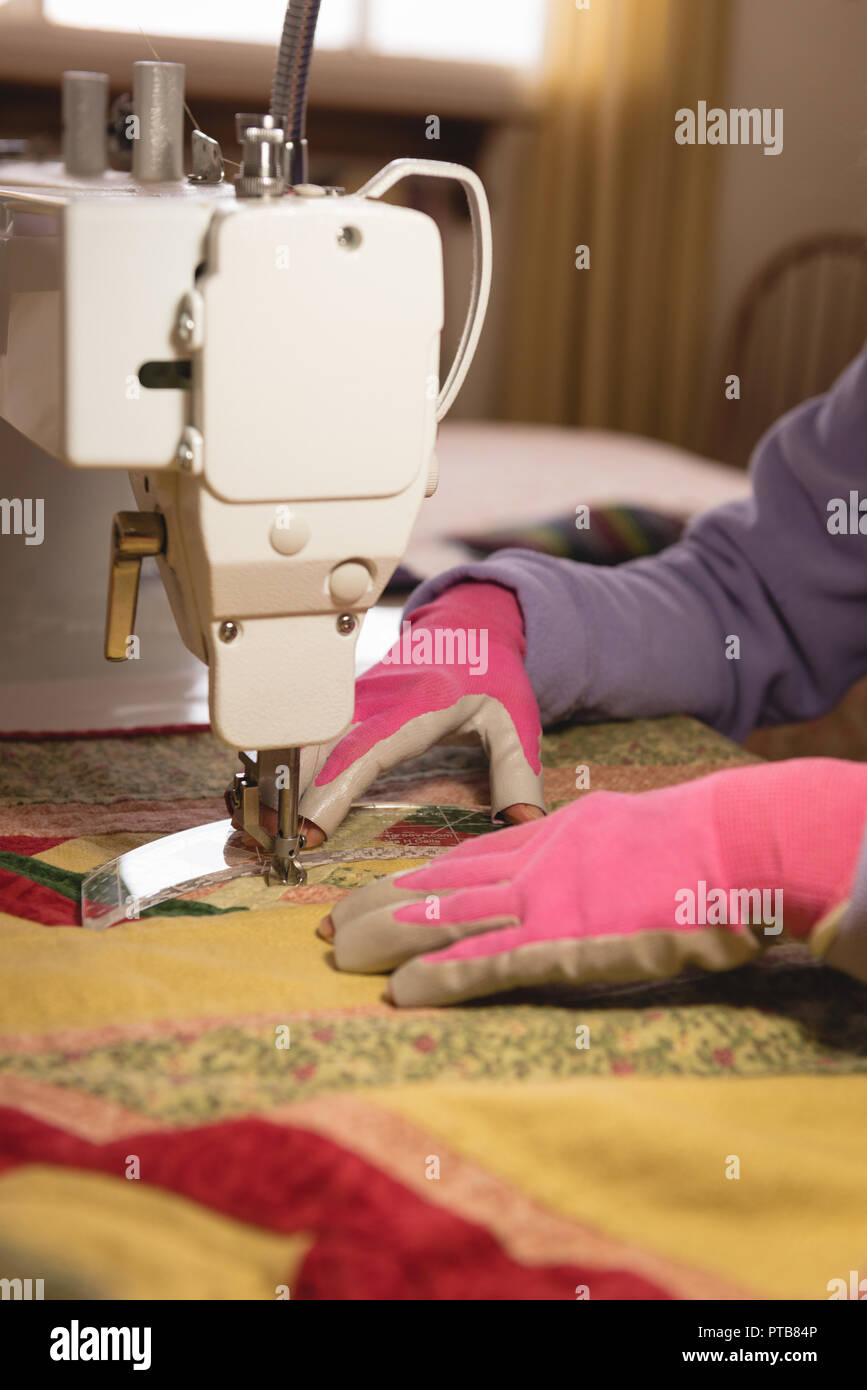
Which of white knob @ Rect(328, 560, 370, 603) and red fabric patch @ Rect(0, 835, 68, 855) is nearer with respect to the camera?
white knob @ Rect(328, 560, 370, 603)

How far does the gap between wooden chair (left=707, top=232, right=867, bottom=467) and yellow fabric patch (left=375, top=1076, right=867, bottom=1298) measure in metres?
2.79

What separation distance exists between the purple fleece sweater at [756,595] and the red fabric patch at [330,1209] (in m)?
0.59

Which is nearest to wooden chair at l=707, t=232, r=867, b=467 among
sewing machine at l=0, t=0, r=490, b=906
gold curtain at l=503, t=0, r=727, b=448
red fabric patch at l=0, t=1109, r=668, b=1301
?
gold curtain at l=503, t=0, r=727, b=448

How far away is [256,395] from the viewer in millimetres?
599

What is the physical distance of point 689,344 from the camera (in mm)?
3113

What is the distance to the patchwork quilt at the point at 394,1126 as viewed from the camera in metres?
0.46

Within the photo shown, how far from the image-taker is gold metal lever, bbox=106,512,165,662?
0.67 meters

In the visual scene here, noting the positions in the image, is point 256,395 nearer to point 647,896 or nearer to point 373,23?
point 647,896

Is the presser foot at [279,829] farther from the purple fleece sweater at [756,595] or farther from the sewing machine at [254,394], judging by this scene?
the purple fleece sweater at [756,595]

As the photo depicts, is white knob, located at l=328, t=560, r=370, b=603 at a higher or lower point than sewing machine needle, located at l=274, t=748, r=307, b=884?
higher

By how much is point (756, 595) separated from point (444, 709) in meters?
0.39

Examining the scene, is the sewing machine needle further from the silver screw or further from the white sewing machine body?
the silver screw

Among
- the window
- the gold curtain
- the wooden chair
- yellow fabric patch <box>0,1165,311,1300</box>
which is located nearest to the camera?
yellow fabric patch <box>0,1165,311,1300</box>
